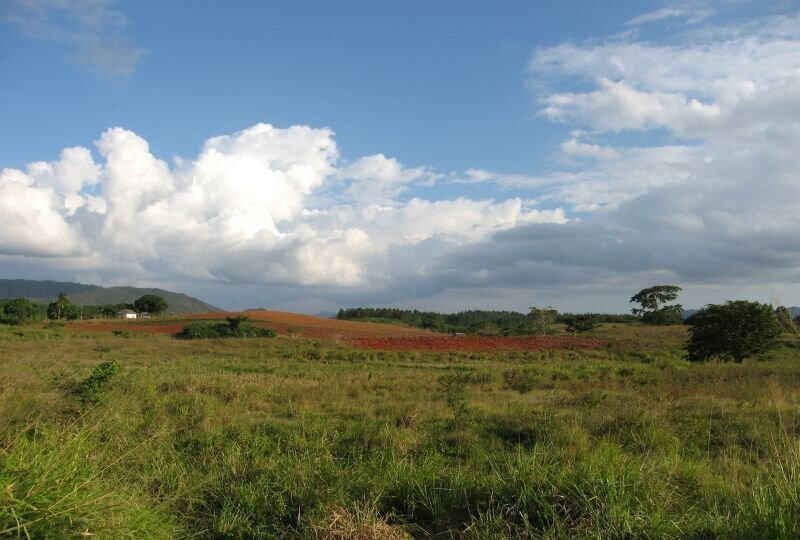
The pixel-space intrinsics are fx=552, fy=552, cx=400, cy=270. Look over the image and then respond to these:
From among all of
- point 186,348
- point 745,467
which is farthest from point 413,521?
point 186,348

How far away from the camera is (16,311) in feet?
222

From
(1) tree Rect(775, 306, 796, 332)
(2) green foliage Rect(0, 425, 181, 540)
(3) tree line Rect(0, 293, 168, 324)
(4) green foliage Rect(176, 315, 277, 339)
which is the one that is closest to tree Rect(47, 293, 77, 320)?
(3) tree line Rect(0, 293, 168, 324)

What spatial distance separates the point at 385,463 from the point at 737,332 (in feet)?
79.9

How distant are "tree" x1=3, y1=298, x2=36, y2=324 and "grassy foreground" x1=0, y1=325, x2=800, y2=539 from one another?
6610cm

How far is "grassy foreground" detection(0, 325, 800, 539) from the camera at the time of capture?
386cm

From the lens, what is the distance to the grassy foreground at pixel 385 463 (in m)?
3.86

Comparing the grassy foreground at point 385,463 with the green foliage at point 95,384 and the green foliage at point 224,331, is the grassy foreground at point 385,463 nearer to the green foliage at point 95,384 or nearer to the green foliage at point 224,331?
the green foliage at point 95,384

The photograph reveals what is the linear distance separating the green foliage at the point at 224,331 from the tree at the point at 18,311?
28.5 m

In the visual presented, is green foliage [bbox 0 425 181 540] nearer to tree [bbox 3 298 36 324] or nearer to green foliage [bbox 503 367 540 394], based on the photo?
green foliage [bbox 503 367 540 394]

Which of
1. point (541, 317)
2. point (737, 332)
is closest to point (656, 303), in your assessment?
point (541, 317)

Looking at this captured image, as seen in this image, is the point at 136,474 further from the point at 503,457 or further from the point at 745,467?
the point at 745,467

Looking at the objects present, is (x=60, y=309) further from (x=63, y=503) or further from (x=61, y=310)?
(x=63, y=503)

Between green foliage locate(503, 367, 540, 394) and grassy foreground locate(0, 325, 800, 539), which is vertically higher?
grassy foreground locate(0, 325, 800, 539)

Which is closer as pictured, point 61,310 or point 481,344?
point 481,344
